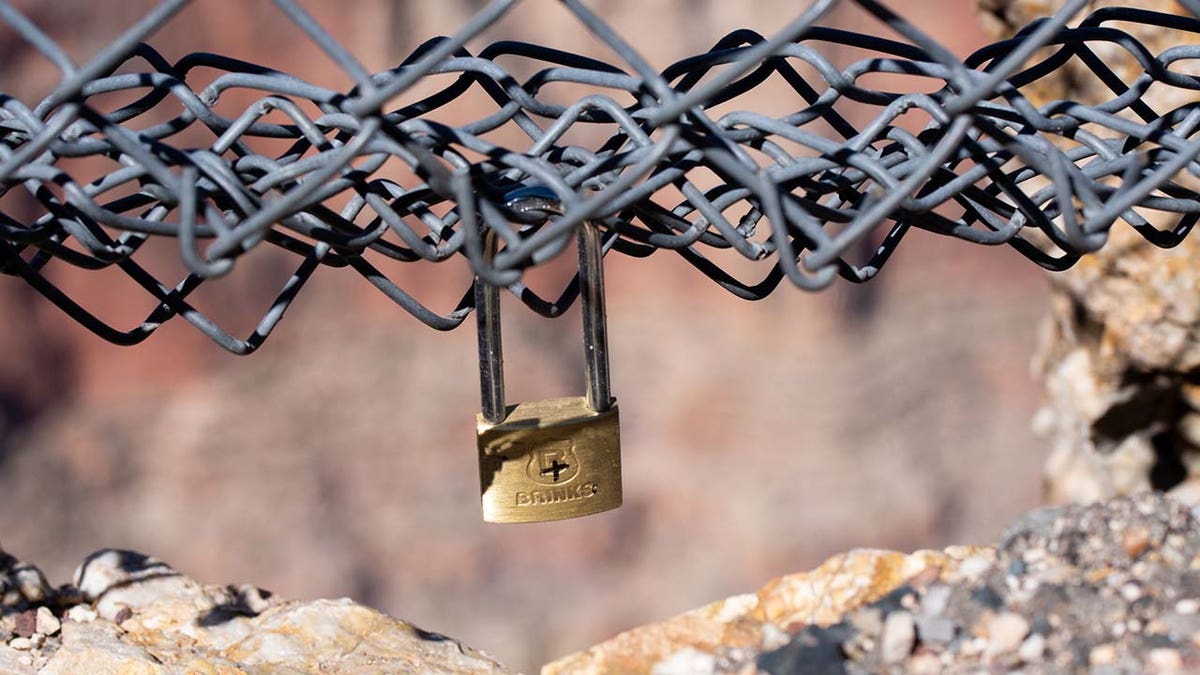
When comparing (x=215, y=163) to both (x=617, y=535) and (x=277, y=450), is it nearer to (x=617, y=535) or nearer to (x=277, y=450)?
(x=277, y=450)

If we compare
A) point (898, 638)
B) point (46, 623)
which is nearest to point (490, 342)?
point (898, 638)

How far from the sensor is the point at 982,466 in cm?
305

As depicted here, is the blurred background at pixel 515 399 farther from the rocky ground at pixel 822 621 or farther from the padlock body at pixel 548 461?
the padlock body at pixel 548 461

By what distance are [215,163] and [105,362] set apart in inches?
98.1

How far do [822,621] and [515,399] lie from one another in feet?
7.46

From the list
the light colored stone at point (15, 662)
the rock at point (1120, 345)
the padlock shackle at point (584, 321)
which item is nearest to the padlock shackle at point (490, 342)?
the padlock shackle at point (584, 321)

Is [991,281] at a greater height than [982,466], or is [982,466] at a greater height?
[991,281]

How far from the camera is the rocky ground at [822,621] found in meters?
0.48

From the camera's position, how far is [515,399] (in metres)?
2.82

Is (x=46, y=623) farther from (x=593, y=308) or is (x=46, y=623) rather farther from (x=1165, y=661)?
(x=1165, y=661)

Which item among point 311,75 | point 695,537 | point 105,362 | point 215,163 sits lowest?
point 695,537

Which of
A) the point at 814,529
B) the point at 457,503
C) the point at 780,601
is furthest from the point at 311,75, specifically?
the point at 780,601

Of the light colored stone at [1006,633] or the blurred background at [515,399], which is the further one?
the blurred background at [515,399]

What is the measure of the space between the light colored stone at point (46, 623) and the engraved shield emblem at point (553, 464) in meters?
0.30
